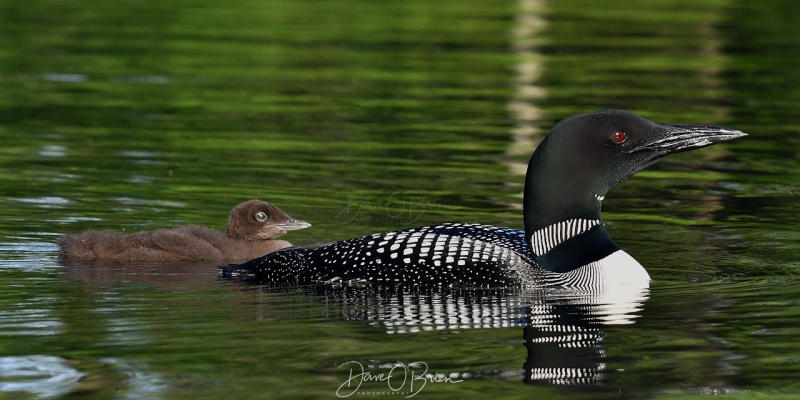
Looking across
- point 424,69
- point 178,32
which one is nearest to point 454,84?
point 424,69

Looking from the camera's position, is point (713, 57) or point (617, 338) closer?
point (617, 338)

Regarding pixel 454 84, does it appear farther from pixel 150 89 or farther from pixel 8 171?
pixel 8 171

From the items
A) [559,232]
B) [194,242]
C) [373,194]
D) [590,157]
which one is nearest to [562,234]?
[559,232]

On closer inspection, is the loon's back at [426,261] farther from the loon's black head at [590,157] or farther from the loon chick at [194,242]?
the loon chick at [194,242]

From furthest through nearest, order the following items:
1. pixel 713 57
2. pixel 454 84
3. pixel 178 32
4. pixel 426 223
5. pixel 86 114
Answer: pixel 178 32, pixel 713 57, pixel 454 84, pixel 86 114, pixel 426 223

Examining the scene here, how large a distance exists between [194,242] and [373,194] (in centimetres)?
→ 201

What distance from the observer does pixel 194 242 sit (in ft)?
26.3

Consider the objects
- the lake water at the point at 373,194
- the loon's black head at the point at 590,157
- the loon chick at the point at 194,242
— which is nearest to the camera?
the lake water at the point at 373,194

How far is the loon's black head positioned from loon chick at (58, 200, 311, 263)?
167 centimetres

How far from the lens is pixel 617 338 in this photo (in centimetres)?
620

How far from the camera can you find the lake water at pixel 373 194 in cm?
571

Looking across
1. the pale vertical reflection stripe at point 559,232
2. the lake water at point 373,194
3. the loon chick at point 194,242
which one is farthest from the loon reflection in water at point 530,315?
the loon chick at point 194,242

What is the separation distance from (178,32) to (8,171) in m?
10.6

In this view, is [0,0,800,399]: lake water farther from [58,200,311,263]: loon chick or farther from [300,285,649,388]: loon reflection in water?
[58,200,311,263]: loon chick
